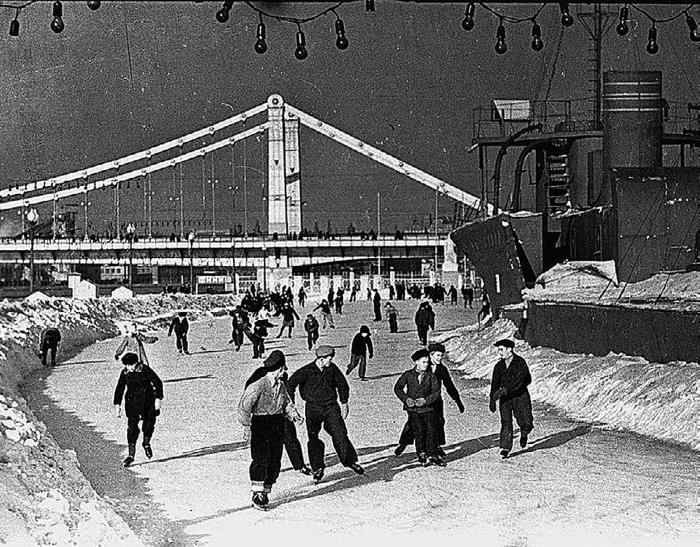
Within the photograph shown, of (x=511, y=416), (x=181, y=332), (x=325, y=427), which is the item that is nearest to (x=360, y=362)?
(x=181, y=332)

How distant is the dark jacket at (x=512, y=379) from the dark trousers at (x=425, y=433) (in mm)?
→ 1069

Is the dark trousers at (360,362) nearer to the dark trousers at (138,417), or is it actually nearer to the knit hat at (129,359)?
the dark trousers at (138,417)

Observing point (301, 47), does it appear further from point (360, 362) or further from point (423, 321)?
point (423, 321)

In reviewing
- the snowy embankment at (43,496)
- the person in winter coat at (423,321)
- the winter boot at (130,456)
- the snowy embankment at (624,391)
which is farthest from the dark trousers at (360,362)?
the winter boot at (130,456)

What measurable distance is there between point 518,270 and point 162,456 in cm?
2123

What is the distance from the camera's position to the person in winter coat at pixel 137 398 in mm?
12828

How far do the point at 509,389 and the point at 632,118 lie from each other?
21.5 metres

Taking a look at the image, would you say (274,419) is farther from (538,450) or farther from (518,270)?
(518,270)

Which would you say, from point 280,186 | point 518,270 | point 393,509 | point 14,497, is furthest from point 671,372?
point 280,186

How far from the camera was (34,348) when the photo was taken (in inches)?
1112

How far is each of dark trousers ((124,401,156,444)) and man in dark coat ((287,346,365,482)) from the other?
2251 millimetres

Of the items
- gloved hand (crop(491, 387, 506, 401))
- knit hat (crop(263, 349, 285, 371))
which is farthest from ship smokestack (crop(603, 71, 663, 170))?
knit hat (crop(263, 349, 285, 371))

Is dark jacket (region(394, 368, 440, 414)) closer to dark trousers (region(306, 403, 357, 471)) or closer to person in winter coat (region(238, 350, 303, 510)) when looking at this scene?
dark trousers (region(306, 403, 357, 471))

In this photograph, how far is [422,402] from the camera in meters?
12.4
